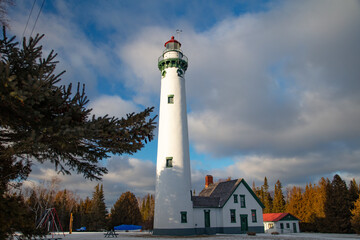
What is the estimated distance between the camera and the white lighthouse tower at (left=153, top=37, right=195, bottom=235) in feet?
82.9

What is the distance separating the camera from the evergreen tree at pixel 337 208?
3983 centimetres

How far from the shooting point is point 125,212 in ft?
172

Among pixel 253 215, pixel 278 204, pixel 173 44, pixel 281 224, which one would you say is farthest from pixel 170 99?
pixel 278 204

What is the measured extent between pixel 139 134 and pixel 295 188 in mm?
80564

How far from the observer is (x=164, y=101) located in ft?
92.7

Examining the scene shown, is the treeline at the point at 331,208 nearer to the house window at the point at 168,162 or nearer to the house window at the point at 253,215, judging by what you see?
the house window at the point at 253,215

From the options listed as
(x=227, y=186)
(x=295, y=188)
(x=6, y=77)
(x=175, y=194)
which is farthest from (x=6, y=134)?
(x=295, y=188)

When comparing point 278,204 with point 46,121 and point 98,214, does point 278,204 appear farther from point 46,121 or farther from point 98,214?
point 46,121

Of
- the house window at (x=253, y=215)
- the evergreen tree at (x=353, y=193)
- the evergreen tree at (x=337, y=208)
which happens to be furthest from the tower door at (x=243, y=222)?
the evergreen tree at (x=353, y=193)

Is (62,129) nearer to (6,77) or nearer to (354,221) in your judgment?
(6,77)

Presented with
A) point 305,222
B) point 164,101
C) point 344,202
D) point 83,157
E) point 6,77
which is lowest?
point 305,222

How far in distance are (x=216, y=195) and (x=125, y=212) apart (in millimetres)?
25655

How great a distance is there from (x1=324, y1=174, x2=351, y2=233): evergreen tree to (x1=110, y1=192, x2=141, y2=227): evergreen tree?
33.8 meters

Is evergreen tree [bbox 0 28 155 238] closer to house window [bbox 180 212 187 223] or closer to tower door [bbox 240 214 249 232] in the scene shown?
house window [bbox 180 212 187 223]
